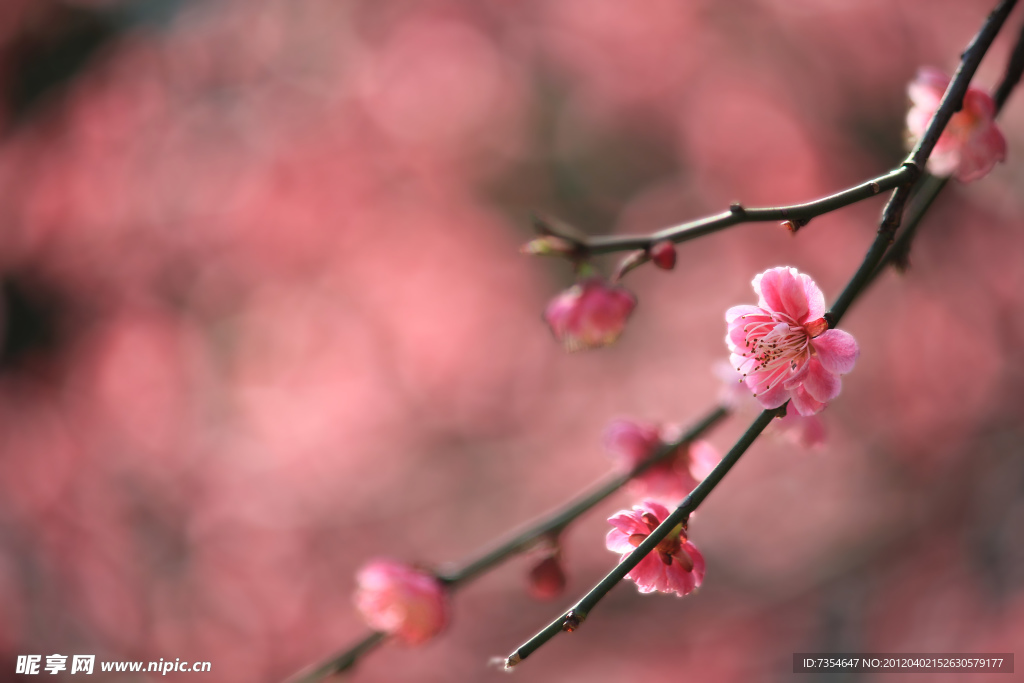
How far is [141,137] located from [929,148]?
11.1 feet

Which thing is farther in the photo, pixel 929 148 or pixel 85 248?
pixel 85 248

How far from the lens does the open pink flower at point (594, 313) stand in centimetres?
48

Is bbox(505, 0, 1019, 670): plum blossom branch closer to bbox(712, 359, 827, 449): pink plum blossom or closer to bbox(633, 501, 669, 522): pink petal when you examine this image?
bbox(633, 501, 669, 522): pink petal

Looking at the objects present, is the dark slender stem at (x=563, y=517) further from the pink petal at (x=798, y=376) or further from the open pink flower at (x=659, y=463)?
the pink petal at (x=798, y=376)

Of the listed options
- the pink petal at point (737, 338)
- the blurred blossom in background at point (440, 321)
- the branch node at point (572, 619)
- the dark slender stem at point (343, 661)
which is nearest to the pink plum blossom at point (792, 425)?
the pink petal at point (737, 338)

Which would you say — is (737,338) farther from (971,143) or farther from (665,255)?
(971,143)

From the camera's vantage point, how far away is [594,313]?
0.49m

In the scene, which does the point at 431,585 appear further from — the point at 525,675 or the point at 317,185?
the point at 317,185

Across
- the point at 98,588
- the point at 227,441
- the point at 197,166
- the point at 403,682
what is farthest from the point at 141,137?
the point at 403,682

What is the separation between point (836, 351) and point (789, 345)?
0.12 ft

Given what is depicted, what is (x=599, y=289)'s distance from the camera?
0.49 m

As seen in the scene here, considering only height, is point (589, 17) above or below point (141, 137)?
above

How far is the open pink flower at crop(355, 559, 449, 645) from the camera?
638 millimetres

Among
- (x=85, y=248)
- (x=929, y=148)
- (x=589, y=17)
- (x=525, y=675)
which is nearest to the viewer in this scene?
(x=929, y=148)
